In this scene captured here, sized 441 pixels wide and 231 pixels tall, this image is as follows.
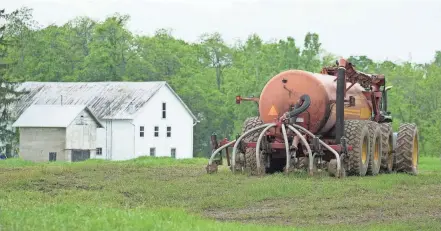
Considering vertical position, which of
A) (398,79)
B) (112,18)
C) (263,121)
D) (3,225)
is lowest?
(3,225)

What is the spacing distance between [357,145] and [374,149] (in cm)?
182

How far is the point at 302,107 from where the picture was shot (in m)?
28.7

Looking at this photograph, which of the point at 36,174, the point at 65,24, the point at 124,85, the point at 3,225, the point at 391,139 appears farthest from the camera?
the point at 65,24

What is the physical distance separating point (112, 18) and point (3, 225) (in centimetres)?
8939

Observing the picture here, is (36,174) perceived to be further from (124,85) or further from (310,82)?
(124,85)

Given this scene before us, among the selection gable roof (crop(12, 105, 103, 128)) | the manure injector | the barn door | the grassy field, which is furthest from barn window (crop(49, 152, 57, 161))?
the grassy field

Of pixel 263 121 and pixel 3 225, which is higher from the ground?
pixel 263 121

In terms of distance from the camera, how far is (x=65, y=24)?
116 metres

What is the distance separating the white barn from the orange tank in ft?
169

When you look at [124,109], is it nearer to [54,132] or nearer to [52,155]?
[54,132]

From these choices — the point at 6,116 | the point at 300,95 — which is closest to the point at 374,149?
the point at 300,95

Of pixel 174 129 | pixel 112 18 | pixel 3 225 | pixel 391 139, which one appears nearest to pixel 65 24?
pixel 112 18

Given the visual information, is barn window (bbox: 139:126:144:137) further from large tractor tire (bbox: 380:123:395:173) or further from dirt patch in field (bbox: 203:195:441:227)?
dirt patch in field (bbox: 203:195:441:227)

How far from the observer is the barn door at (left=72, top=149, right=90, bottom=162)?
75750mm
